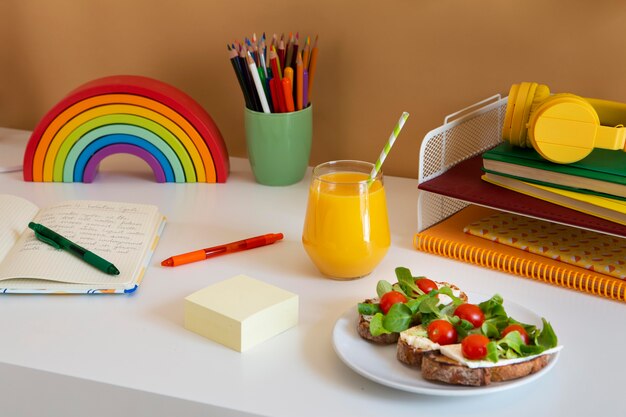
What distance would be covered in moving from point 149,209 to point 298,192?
0.92ft

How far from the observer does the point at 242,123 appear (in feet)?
5.19

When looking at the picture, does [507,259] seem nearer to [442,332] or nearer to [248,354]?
[442,332]

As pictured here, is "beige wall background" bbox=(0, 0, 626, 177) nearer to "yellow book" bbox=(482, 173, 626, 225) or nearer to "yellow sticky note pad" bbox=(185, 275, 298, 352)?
"yellow book" bbox=(482, 173, 626, 225)

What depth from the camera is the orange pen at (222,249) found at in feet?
3.59

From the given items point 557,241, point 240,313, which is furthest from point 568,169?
point 240,313

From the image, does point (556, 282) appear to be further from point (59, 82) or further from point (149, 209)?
point (59, 82)

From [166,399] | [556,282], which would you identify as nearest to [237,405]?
[166,399]

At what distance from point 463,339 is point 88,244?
1.76 ft

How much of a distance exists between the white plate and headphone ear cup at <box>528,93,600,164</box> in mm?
221

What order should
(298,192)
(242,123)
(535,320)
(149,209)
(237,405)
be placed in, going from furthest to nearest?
(242,123) < (298,192) < (149,209) < (535,320) < (237,405)

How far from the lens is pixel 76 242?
1.11 metres

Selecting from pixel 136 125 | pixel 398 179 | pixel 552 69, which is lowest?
pixel 398 179

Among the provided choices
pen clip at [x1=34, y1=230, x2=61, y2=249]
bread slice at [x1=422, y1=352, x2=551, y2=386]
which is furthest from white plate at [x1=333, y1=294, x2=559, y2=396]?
pen clip at [x1=34, y1=230, x2=61, y2=249]

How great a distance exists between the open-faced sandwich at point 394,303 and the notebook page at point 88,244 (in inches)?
12.3
